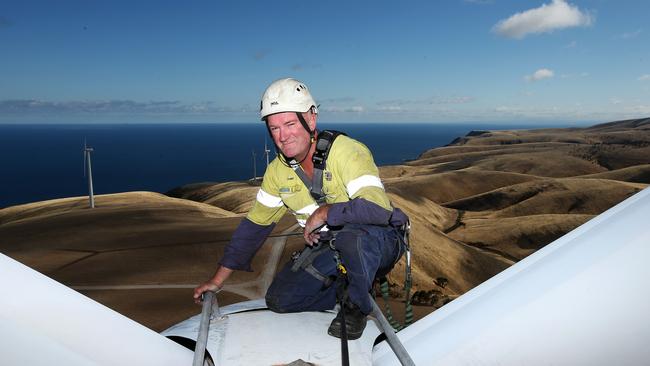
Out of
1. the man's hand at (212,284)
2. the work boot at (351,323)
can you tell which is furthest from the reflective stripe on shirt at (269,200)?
the work boot at (351,323)

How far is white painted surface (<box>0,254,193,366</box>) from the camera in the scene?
215cm

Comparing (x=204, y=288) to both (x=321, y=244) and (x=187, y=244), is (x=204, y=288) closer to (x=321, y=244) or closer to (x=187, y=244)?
(x=321, y=244)

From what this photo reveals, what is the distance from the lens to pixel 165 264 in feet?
53.9

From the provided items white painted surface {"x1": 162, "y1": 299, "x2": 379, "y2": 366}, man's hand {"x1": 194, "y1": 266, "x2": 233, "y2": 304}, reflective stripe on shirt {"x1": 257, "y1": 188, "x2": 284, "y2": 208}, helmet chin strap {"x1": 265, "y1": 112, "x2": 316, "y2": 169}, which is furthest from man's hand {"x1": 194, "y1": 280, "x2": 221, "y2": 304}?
helmet chin strap {"x1": 265, "y1": 112, "x2": 316, "y2": 169}

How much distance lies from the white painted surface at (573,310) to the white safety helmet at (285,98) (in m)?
3.01

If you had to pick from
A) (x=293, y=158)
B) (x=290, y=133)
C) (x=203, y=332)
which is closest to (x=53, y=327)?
(x=203, y=332)

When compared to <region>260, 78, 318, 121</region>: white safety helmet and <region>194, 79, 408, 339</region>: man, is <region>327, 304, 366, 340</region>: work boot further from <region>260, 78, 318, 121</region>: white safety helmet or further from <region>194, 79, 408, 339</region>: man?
<region>260, 78, 318, 121</region>: white safety helmet

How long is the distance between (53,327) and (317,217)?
8.78ft

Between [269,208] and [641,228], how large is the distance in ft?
13.5

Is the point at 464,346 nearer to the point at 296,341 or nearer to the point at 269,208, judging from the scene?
the point at 296,341

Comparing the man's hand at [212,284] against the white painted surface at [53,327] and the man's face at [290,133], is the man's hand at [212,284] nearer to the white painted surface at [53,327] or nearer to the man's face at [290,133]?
the man's face at [290,133]

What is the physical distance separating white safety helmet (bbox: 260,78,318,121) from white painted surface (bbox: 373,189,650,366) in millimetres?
3015

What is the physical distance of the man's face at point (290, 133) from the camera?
4980 mm

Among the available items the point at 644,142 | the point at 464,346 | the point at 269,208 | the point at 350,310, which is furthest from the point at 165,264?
the point at 644,142
